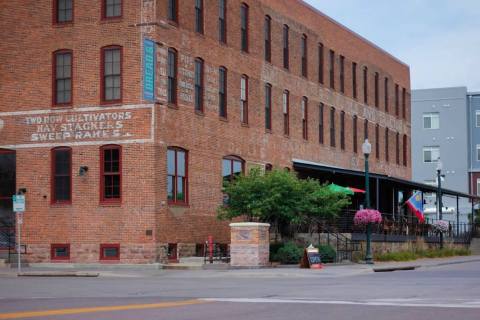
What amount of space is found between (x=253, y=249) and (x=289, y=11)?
18.0 m

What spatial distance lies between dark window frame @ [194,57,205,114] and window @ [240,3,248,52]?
4.42 metres

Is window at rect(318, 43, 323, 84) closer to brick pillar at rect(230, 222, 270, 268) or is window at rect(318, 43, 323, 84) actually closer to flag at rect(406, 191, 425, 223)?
flag at rect(406, 191, 425, 223)

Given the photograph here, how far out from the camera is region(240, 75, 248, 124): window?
41.8m

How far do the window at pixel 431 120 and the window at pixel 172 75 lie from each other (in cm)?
5128

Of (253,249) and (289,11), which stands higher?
(289,11)

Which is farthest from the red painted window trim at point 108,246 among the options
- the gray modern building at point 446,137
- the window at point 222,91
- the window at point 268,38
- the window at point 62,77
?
the gray modern building at point 446,137

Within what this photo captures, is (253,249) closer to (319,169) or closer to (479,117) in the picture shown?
(319,169)

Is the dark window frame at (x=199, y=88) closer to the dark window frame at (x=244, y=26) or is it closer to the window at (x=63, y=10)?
the dark window frame at (x=244, y=26)

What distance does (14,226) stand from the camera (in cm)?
3625

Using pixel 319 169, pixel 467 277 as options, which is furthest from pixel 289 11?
pixel 467 277

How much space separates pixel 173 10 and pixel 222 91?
5.07 meters

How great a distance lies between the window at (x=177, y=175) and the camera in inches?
1396

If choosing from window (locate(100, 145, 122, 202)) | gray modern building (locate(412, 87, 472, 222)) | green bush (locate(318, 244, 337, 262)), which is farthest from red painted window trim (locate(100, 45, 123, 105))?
gray modern building (locate(412, 87, 472, 222))

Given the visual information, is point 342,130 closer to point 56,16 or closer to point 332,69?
point 332,69
